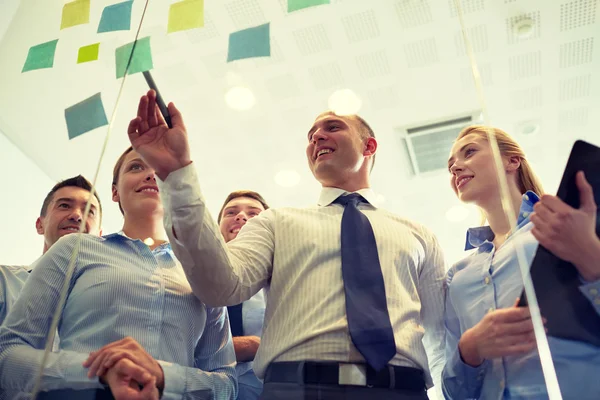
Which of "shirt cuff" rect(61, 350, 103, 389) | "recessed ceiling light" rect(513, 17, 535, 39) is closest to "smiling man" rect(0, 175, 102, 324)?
"shirt cuff" rect(61, 350, 103, 389)

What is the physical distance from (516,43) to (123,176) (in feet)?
8.30

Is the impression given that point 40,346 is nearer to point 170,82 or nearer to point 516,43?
point 170,82

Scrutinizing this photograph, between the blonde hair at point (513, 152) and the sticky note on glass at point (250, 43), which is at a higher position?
the sticky note on glass at point (250, 43)

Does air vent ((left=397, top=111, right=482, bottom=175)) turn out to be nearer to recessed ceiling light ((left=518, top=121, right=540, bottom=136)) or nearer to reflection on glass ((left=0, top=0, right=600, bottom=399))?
reflection on glass ((left=0, top=0, right=600, bottom=399))

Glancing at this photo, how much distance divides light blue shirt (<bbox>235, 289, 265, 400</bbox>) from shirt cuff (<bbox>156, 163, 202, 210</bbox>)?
0.40m

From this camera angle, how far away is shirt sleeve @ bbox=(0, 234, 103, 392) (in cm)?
109

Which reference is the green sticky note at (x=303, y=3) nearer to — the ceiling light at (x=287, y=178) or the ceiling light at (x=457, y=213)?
the ceiling light at (x=287, y=178)

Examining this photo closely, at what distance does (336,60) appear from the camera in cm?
320

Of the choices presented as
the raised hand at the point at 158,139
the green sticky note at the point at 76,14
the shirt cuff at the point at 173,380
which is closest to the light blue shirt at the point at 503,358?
the shirt cuff at the point at 173,380

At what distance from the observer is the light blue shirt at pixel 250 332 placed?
56.5 inches

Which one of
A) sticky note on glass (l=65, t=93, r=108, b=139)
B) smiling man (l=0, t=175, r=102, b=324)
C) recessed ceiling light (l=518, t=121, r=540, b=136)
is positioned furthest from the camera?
recessed ceiling light (l=518, t=121, r=540, b=136)

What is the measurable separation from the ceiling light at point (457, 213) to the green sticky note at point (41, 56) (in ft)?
5.62

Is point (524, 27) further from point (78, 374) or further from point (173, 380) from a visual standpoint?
point (78, 374)

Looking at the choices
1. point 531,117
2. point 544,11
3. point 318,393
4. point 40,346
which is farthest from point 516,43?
point 40,346
